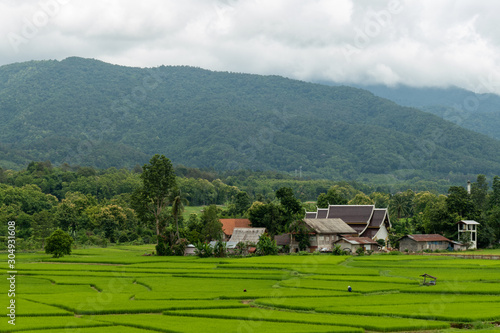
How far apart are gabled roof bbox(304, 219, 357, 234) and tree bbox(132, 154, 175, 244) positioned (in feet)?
63.1

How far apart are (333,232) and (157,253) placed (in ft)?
79.6

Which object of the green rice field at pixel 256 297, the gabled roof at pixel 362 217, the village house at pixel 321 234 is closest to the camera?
the green rice field at pixel 256 297

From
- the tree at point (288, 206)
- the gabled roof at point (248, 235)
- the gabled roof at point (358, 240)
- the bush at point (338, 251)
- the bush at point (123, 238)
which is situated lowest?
the bush at point (123, 238)

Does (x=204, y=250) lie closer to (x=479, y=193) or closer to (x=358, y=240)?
(x=358, y=240)

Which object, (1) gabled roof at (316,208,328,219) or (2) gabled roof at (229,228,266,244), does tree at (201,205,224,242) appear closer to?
(2) gabled roof at (229,228,266,244)

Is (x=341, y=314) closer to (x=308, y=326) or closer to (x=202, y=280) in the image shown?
(x=308, y=326)

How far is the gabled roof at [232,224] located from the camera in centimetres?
8500

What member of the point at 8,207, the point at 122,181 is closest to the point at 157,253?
the point at 8,207

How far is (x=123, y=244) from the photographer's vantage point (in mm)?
99062

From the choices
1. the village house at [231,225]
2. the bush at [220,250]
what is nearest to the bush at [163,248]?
the bush at [220,250]

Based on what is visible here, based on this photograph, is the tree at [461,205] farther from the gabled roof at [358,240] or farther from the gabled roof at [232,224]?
the gabled roof at [232,224]

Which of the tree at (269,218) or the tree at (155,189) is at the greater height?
the tree at (155,189)

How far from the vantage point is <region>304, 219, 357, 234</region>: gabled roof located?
7987 centimetres

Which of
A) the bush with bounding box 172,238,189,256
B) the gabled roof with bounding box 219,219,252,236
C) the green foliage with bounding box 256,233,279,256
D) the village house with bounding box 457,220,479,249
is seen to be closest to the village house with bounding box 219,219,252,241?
the gabled roof with bounding box 219,219,252,236
